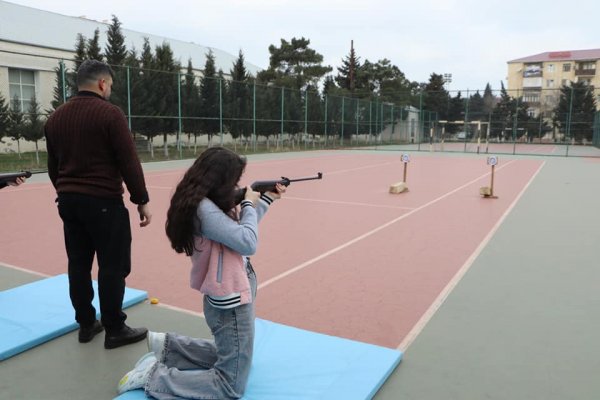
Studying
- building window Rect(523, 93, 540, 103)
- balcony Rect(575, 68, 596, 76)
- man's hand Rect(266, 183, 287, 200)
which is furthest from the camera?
balcony Rect(575, 68, 596, 76)

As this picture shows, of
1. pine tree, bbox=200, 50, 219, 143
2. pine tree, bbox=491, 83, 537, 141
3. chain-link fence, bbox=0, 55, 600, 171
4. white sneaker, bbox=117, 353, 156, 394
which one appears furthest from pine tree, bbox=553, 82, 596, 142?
white sneaker, bbox=117, 353, 156, 394

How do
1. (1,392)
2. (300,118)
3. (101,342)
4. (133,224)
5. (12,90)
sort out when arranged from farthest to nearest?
(300,118) → (12,90) → (133,224) → (101,342) → (1,392)

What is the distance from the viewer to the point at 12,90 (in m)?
22.1

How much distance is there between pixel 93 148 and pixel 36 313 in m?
1.42

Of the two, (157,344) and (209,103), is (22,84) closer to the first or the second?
(209,103)

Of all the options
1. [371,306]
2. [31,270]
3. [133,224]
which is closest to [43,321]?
[31,270]

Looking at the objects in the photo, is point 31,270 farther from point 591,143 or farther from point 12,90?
point 591,143

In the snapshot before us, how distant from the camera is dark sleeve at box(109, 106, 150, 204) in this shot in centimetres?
285

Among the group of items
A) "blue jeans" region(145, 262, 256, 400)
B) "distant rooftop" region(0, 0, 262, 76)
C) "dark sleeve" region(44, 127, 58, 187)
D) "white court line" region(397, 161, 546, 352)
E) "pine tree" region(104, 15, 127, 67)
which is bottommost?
"white court line" region(397, 161, 546, 352)

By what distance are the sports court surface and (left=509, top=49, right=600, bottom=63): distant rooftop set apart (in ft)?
244

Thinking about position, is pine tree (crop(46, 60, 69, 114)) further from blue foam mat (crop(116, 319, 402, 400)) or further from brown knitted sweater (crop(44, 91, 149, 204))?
blue foam mat (crop(116, 319, 402, 400))

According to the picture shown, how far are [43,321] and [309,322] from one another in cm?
180

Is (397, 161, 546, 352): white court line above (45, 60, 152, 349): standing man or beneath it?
beneath

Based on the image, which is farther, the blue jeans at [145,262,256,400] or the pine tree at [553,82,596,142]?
the pine tree at [553,82,596,142]
